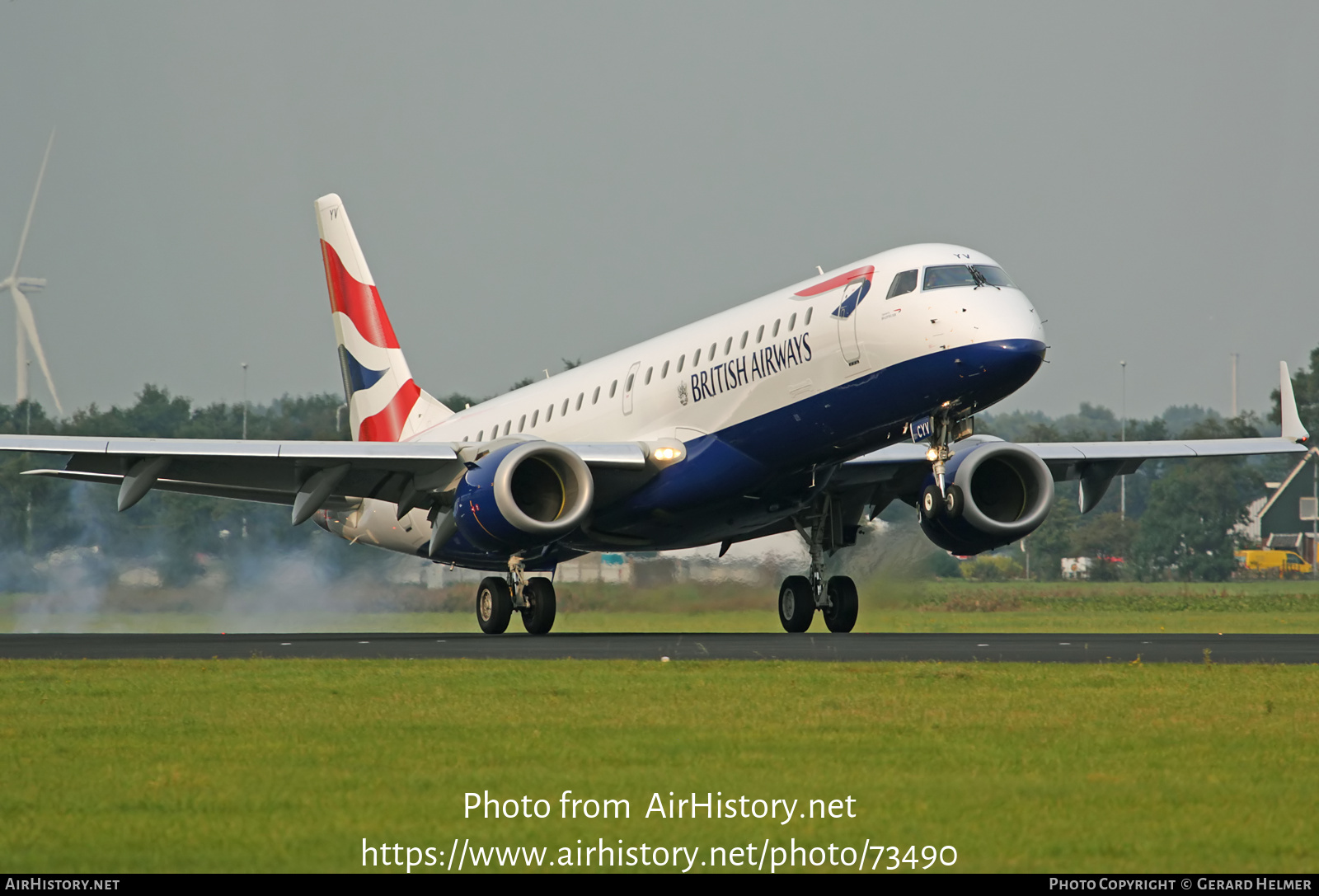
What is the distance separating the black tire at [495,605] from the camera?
3002 centimetres

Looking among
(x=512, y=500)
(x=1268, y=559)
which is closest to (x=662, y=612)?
(x=512, y=500)

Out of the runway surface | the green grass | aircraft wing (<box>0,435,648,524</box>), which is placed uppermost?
aircraft wing (<box>0,435,648,524</box>)

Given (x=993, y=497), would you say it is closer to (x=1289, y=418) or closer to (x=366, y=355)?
(x=1289, y=418)

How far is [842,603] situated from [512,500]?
6.92m

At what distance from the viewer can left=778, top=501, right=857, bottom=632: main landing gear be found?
2912 centimetres

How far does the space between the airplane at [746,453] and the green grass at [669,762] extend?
6.94 m

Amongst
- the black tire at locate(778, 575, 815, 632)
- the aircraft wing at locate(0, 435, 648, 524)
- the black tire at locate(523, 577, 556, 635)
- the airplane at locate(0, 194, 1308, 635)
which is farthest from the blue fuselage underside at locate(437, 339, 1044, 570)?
the black tire at locate(778, 575, 815, 632)

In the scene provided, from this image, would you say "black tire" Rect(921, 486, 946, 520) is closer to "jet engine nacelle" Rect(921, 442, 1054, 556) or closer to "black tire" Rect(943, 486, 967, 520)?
"black tire" Rect(943, 486, 967, 520)

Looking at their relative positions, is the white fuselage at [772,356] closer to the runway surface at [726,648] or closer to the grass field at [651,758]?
the runway surface at [726,648]

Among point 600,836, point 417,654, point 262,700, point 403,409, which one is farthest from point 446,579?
point 600,836

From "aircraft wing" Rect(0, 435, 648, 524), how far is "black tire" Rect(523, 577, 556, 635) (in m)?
2.55

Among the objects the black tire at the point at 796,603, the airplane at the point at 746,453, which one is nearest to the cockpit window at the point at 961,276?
the airplane at the point at 746,453

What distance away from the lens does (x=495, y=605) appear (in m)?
30.1
